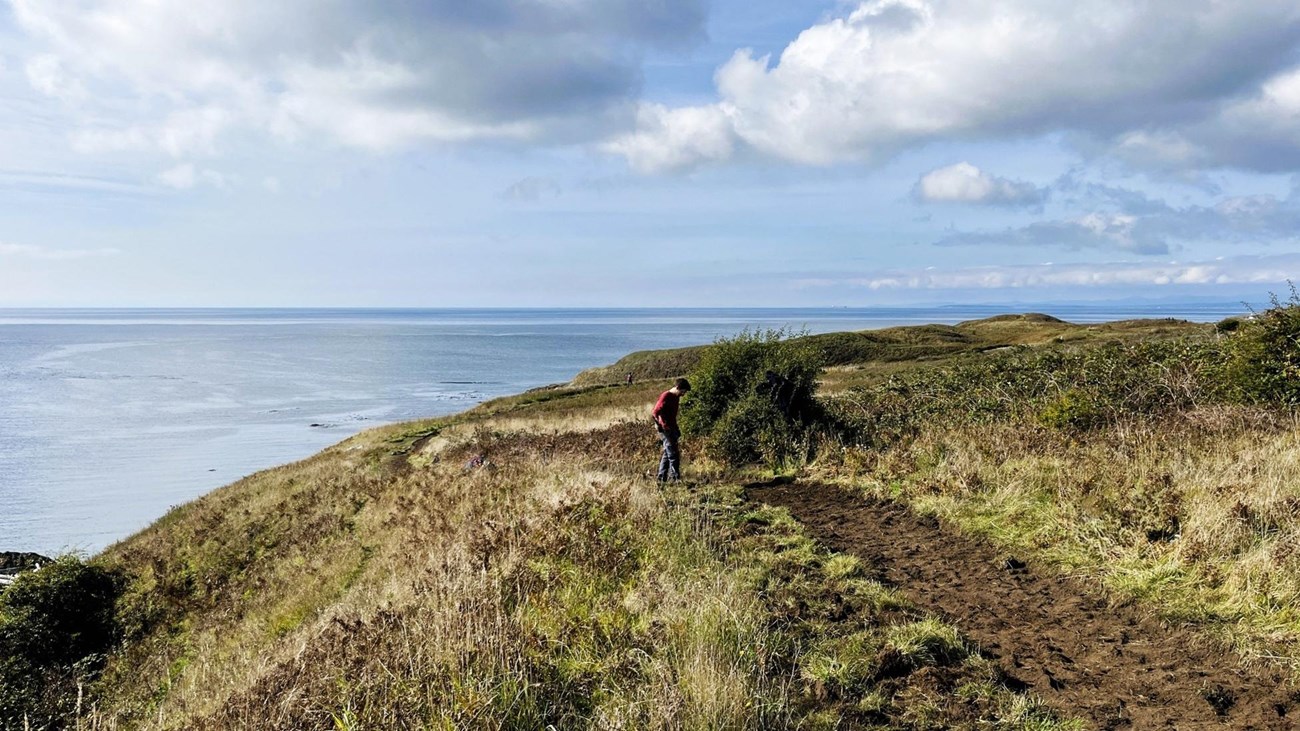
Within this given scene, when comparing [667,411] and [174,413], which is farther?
[174,413]

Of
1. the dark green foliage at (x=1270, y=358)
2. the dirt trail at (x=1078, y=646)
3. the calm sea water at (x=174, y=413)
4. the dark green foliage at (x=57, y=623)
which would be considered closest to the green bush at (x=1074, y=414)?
the dark green foliage at (x=1270, y=358)

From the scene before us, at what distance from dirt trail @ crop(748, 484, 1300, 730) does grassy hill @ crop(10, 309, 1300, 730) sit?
0.22 m

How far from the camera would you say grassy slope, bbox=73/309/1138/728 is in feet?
16.9

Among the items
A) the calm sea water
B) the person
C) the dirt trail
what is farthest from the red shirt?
the dirt trail

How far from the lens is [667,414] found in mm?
15773

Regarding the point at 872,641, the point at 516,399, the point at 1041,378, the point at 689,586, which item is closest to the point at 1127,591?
the point at 872,641

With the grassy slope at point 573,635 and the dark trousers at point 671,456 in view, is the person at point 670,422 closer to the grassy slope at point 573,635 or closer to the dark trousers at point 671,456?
the dark trousers at point 671,456

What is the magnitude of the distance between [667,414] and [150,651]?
12.3m

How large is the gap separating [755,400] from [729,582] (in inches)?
476

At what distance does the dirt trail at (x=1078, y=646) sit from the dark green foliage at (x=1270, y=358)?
7853 mm

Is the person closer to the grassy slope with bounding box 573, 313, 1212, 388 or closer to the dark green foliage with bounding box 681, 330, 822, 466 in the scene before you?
the dark green foliage with bounding box 681, 330, 822, 466

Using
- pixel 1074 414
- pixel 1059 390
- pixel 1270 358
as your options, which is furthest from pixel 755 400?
pixel 1270 358

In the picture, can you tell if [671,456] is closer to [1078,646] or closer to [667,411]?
[667,411]

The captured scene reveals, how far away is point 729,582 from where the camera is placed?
23.2 feet
